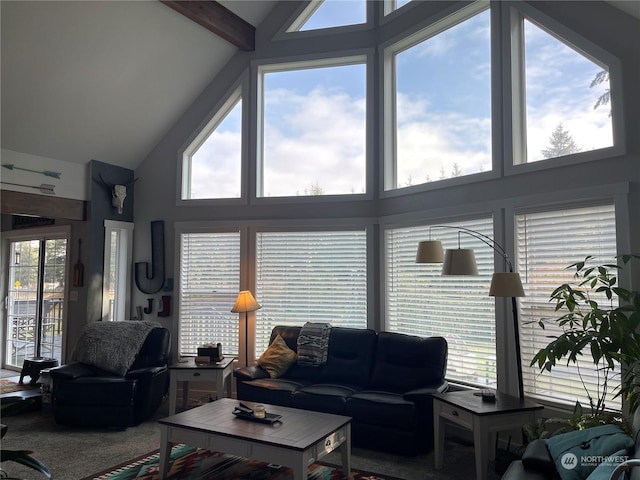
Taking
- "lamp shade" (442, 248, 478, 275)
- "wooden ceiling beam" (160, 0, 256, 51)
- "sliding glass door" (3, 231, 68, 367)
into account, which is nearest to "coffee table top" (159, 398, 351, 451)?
"lamp shade" (442, 248, 478, 275)

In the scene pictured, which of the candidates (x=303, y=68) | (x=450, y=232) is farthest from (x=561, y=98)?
(x=303, y=68)

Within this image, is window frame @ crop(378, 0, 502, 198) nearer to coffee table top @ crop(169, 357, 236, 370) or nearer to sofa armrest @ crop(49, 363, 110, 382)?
coffee table top @ crop(169, 357, 236, 370)

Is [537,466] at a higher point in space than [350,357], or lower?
lower

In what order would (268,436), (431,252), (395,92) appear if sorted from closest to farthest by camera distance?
(268,436), (431,252), (395,92)

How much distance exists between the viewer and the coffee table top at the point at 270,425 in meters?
3.12

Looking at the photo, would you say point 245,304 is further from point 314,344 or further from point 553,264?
point 553,264

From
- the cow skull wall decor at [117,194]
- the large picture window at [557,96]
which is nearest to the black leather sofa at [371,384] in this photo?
the large picture window at [557,96]

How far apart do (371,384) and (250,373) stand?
1219 mm

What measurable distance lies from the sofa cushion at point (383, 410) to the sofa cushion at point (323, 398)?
8 cm

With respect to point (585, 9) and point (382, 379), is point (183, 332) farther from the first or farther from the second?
point (585, 9)

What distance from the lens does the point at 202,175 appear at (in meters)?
6.18

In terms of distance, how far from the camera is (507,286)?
353 cm

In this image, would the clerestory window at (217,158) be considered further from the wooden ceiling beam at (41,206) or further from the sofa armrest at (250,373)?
the sofa armrest at (250,373)

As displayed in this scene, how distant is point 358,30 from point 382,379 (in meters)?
3.91
